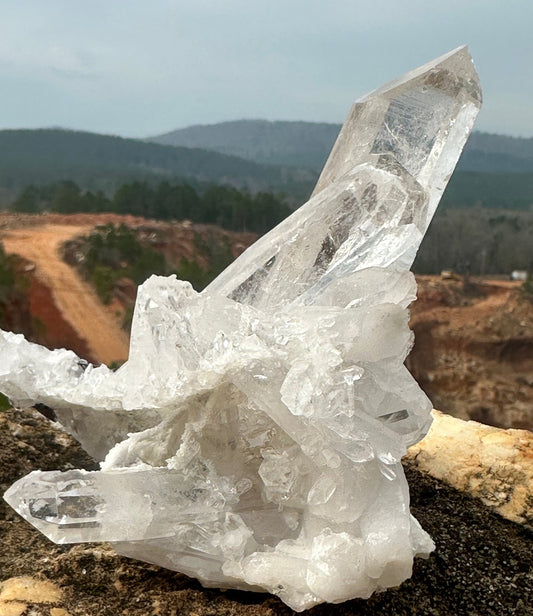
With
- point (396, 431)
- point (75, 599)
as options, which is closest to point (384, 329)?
point (396, 431)

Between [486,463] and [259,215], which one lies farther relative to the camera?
[259,215]

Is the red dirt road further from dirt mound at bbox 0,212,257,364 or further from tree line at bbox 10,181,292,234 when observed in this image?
tree line at bbox 10,181,292,234

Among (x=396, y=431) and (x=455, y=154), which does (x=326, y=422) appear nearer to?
(x=396, y=431)

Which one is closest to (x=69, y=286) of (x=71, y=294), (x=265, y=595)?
(x=71, y=294)

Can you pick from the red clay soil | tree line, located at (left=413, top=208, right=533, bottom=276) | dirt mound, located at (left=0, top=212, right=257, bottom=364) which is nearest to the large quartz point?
dirt mound, located at (left=0, top=212, right=257, bottom=364)

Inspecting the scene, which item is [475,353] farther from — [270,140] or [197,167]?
[270,140]

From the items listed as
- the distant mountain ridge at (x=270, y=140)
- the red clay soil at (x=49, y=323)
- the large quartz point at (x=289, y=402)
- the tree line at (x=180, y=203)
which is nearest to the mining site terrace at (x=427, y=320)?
the red clay soil at (x=49, y=323)
